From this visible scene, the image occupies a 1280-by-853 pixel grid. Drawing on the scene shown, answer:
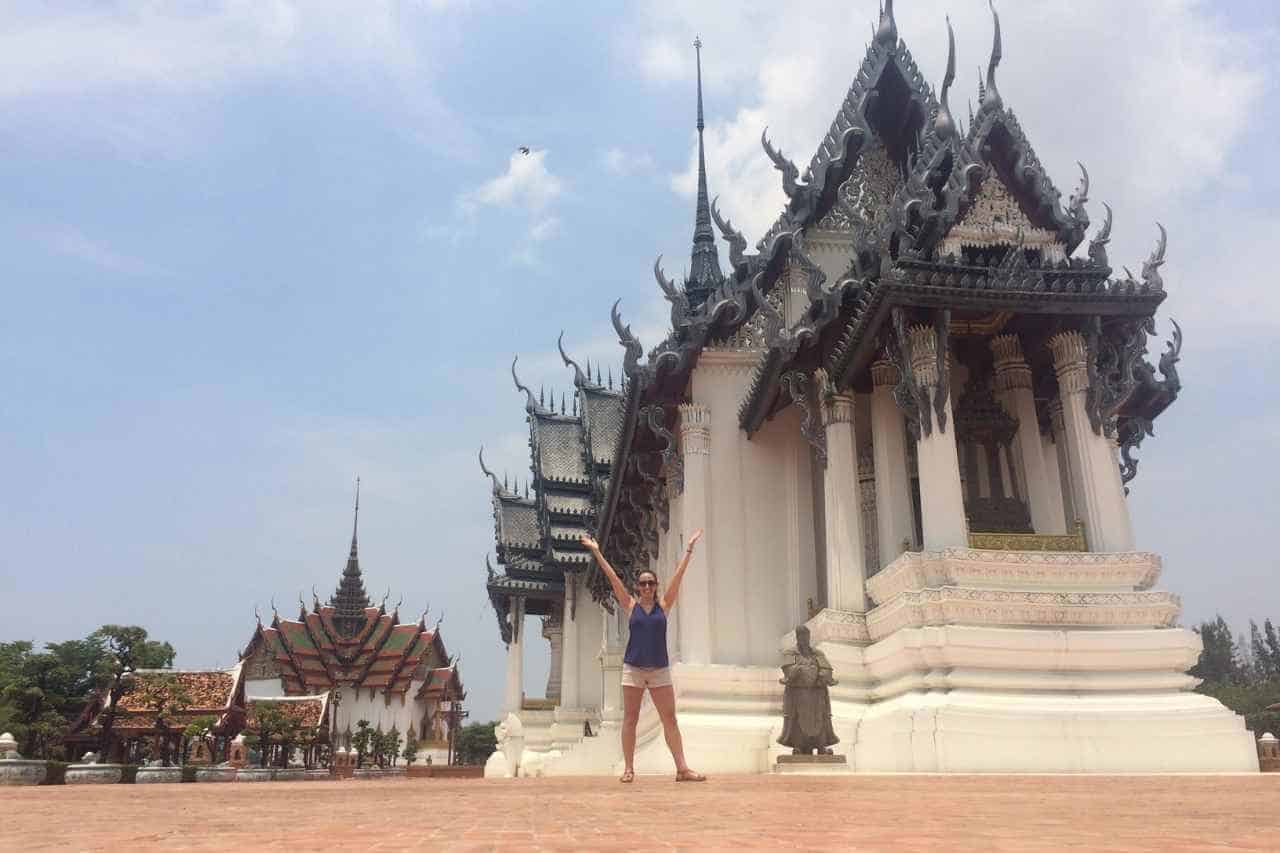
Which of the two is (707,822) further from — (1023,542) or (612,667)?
(612,667)

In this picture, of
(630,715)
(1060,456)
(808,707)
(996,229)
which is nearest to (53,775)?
(808,707)

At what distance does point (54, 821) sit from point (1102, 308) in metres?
9.32

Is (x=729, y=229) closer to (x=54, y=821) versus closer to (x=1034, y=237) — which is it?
(x=1034, y=237)

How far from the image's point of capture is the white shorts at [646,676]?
214 inches

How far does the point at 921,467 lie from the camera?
927 cm

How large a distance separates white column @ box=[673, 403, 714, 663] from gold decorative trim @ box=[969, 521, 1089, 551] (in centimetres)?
344

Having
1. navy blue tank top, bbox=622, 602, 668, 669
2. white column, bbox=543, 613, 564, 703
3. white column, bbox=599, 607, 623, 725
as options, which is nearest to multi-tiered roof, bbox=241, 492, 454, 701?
white column, bbox=543, 613, 564, 703

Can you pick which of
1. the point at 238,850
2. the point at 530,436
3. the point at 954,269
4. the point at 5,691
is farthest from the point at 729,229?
the point at 5,691

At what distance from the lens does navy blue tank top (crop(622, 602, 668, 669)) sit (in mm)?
5375

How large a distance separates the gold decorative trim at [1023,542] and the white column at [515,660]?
18065 millimetres

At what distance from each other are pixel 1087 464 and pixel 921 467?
1681mm

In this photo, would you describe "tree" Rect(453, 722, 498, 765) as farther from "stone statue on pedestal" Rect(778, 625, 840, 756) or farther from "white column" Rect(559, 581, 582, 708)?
"stone statue on pedestal" Rect(778, 625, 840, 756)

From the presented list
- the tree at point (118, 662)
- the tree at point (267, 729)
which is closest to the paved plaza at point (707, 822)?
the tree at point (118, 662)

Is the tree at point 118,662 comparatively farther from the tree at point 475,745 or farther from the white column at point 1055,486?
the tree at point 475,745
